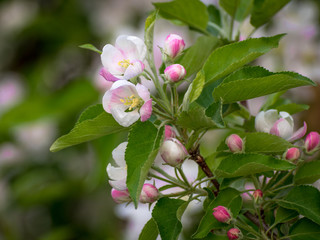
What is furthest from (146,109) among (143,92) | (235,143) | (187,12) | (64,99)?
(64,99)

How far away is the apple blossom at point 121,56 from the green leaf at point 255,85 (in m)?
0.11

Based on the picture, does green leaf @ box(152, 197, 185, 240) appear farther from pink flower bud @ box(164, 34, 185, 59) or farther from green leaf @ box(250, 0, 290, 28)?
green leaf @ box(250, 0, 290, 28)

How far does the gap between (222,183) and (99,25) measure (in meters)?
2.10

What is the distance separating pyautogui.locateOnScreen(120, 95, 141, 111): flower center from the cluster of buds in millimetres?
155

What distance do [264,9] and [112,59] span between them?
330 mm

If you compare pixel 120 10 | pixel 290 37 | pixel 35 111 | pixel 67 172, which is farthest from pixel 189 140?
pixel 120 10

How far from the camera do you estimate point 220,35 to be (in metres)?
0.95

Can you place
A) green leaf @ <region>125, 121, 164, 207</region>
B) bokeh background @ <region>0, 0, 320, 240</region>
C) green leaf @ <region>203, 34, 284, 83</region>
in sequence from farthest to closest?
1. bokeh background @ <region>0, 0, 320, 240</region>
2. green leaf @ <region>203, 34, 284, 83</region>
3. green leaf @ <region>125, 121, 164, 207</region>

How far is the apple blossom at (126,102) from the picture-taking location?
2.02 feet

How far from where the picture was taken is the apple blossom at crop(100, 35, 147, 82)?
2.20 feet

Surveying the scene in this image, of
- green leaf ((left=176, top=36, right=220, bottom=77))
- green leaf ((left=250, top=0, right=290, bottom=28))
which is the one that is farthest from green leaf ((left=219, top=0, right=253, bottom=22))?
green leaf ((left=176, top=36, right=220, bottom=77))

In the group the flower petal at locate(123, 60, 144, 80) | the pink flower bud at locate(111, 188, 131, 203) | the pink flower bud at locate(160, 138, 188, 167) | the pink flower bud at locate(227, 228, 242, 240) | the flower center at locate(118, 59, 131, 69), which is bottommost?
the pink flower bud at locate(227, 228, 242, 240)

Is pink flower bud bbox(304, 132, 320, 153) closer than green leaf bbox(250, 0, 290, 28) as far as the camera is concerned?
Yes

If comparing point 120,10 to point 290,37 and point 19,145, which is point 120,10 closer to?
point 19,145
